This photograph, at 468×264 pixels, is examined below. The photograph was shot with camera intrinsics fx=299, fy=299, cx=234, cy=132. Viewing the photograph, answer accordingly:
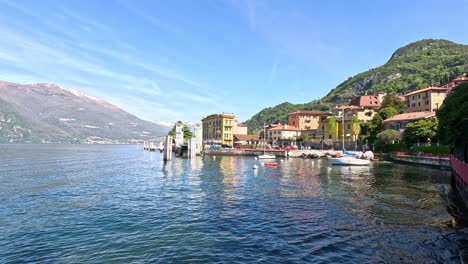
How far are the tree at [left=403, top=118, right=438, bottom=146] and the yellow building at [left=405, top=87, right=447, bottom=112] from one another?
35909 mm

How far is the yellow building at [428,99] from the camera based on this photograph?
111 m

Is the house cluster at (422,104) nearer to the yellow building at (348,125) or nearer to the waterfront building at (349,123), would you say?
the waterfront building at (349,123)

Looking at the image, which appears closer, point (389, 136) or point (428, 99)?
point (389, 136)

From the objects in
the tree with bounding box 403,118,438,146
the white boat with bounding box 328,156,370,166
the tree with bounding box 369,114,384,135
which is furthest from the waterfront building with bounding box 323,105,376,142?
the white boat with bounding box 328,156,370,166

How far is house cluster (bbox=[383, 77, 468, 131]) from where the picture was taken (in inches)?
3686

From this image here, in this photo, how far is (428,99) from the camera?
372 feet

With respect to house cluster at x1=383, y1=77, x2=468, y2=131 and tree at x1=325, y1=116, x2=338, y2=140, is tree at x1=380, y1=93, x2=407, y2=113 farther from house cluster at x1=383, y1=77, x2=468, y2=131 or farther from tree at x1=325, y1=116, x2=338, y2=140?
tree at x1=325, y1=116, x2=338, y2=140

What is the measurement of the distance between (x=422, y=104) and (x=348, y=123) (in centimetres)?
2822

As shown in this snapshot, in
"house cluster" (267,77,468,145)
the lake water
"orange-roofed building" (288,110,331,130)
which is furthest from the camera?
"orange-roofed building" (288,110,331,130)

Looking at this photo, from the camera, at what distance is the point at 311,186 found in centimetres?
3766

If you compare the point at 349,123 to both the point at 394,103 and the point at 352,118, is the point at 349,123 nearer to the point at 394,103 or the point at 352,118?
the point at 352,118

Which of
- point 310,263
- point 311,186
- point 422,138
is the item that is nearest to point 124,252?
point 310,263

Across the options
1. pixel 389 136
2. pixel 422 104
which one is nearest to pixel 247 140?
pixel 389 136

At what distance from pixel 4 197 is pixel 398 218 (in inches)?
1365
